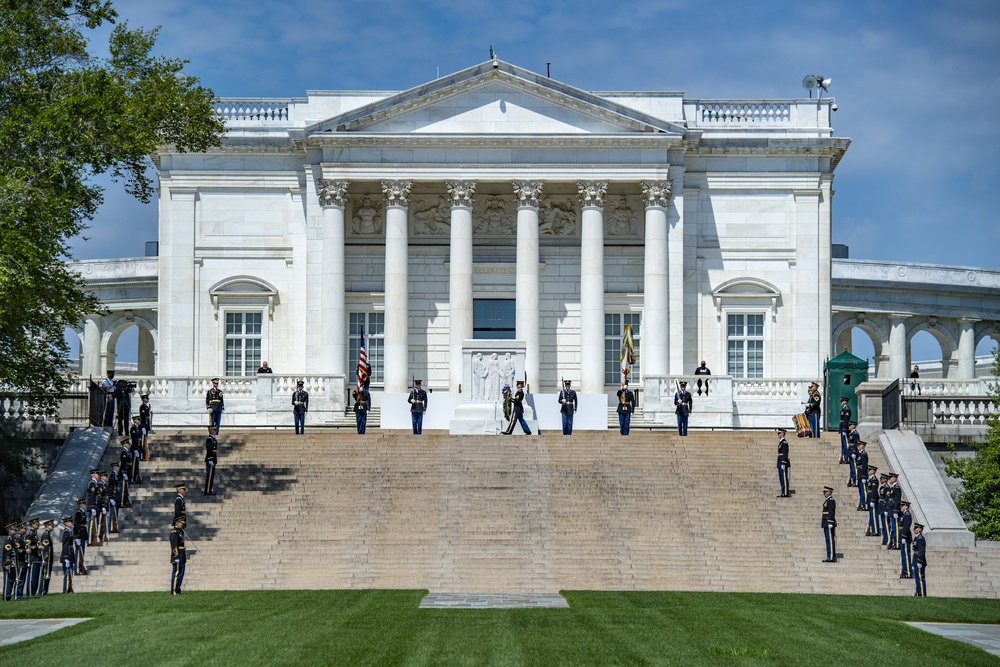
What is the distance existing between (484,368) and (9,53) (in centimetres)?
1748

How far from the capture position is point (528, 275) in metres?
57.5

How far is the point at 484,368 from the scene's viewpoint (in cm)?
4806

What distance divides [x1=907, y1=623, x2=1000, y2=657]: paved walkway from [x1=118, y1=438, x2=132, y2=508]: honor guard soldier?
1978 cm

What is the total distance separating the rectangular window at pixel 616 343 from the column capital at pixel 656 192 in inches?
186

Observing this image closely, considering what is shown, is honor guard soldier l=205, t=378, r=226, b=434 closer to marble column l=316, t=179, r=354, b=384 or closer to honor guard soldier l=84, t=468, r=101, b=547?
honor guard soldier l=84, t=468, r=101, b=547

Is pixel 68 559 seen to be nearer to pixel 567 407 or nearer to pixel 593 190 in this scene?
pixel 567 407

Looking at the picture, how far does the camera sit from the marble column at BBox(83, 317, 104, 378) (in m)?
73.5

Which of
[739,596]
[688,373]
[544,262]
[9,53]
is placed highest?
[9,53]

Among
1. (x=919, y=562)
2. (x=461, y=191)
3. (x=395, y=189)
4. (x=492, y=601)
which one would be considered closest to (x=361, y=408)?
(x=395, y=189)

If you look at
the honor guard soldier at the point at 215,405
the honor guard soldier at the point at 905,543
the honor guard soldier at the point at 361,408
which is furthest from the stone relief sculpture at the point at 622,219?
the honor guard soldier at the point at 905,543

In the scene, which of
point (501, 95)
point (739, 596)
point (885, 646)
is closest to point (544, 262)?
point (501, 95)

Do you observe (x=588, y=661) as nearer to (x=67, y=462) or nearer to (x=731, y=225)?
(x=67, y=462)

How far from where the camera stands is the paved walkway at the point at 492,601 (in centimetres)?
2888

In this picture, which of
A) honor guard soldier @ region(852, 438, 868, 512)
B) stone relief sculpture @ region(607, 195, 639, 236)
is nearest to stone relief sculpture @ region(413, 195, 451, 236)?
stone relief sculpture @ region(607, 195, 639, 236)
